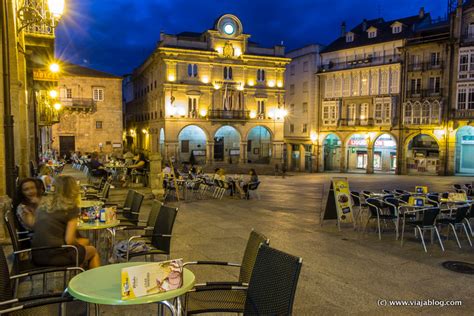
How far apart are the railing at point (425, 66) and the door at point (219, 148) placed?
2036 centimetres

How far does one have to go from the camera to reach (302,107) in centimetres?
4650

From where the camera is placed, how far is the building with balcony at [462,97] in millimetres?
34375

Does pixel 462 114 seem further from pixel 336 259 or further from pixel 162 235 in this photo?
pixel 162 235

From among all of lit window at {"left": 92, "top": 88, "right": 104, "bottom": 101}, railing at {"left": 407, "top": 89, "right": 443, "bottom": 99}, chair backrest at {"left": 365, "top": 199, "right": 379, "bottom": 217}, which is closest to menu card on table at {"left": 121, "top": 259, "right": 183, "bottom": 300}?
chair backrest at {"left": 365, "top": 199, "right": 379, "bottom": 217}

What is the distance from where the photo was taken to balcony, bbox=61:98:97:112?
39.1 meters

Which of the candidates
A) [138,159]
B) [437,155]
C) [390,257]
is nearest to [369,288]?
[390,257]

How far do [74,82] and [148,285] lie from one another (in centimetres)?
4322

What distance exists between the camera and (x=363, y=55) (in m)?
41.4

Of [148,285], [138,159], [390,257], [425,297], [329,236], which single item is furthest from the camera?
[138,159]

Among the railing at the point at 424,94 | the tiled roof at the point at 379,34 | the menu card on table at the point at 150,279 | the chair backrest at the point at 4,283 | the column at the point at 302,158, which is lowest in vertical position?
the column at the point at 302,158

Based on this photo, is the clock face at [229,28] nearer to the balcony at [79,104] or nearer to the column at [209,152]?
the column at [209,152]

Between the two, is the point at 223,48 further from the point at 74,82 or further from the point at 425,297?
the point at 425,297

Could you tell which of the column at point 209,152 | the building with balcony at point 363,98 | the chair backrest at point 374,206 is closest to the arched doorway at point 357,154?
the building with balcony at point 363,98

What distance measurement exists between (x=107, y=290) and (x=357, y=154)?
4274 cm
